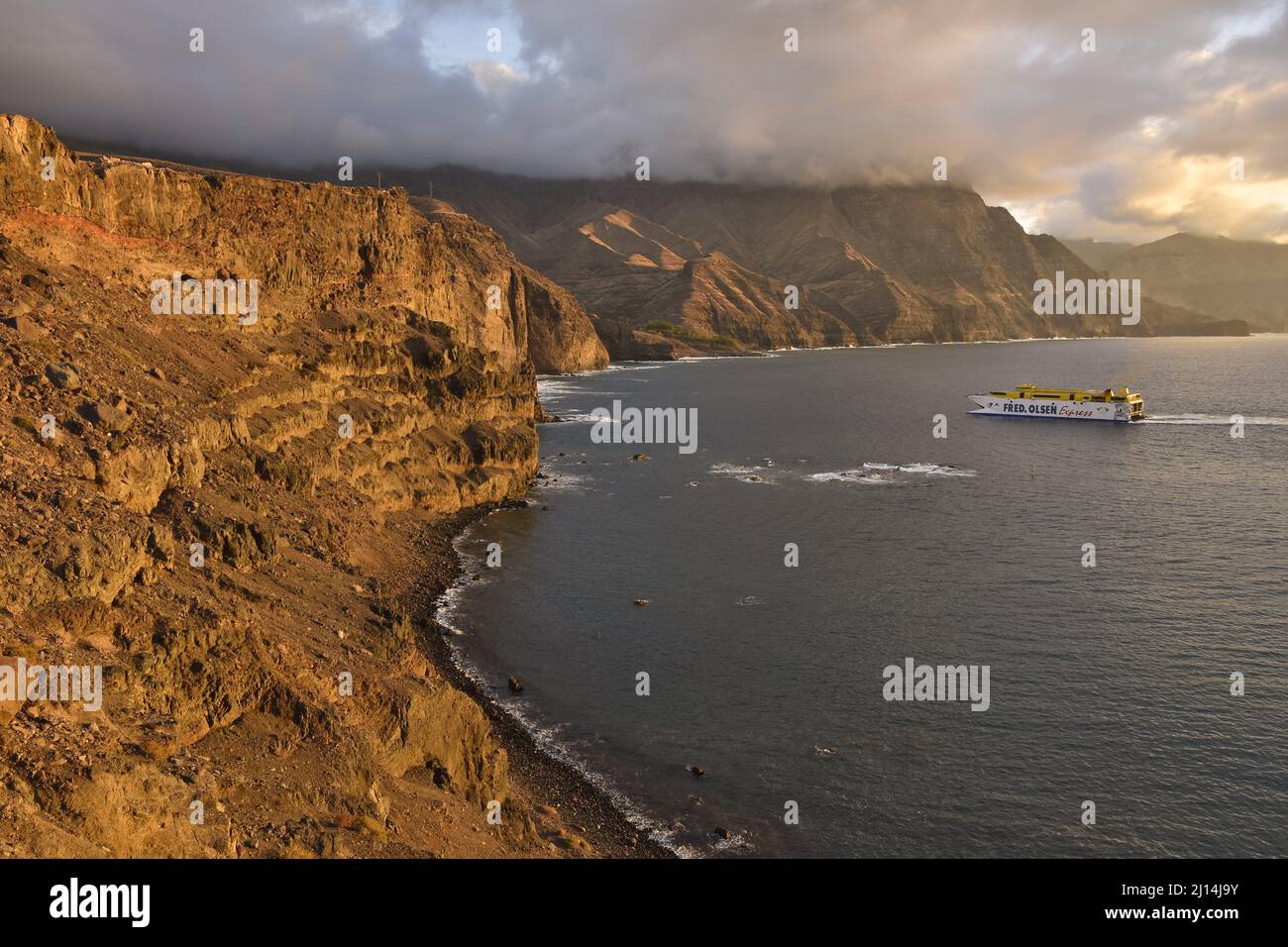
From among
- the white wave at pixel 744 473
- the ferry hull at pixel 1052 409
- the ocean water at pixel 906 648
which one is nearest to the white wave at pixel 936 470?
the ocean water at pixel 906 648

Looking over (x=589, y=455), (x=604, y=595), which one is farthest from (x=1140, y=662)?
(x=589, y=455)

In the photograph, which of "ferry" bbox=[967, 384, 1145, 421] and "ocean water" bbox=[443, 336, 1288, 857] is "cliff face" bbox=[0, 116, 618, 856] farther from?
"ferry" bbox=[967, 384, 1145, 421]

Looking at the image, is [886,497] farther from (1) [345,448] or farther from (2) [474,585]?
(1) [345,448]

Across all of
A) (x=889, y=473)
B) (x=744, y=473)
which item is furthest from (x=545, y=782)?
(x=889, y=473)

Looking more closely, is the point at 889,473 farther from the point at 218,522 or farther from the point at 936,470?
the point at 218,522

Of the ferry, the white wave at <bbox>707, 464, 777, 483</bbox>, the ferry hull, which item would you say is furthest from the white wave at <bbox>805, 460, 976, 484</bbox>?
the ferry

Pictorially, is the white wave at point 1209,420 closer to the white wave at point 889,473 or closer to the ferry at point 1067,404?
the ferry at point 1067,404
